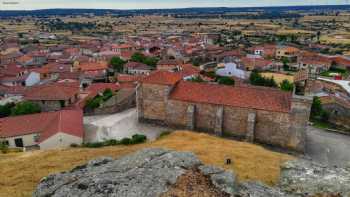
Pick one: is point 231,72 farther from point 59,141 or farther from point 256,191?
point 256,191

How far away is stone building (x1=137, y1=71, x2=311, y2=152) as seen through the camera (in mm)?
30484

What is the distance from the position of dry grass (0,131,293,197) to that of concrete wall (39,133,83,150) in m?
5.48

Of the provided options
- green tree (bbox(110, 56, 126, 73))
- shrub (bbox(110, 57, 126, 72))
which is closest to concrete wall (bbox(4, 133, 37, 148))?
green tree (bbox(110, 56, 126, 73))

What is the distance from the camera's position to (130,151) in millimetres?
25516

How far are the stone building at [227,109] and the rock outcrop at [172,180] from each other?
12239mm

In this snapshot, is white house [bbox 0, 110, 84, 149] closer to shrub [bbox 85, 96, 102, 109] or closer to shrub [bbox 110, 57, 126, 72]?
shrub [bbox 85, 96, 102, 109]

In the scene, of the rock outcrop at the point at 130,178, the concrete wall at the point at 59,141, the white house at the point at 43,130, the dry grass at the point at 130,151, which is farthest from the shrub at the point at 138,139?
the rock outcrop at the point at 130,178

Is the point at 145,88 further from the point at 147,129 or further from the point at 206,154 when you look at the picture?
the point at 206,154

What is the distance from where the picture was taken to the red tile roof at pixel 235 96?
31297 millimetres

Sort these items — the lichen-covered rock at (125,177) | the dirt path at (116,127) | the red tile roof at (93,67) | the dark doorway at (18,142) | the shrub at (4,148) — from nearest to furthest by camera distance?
1. the lichen-covered rock at (125,177)
2. the shrub at (4,148)
3. the dirt path at (116,127)
4. the dark doorway at (18,142)
5. the red tile roof at (93,67)

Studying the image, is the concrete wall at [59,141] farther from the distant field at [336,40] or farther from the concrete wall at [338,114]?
the distant field at [336,40]

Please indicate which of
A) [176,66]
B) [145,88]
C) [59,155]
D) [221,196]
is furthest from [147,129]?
[176,66]

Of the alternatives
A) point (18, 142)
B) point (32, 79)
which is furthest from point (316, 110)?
point (32, 79)

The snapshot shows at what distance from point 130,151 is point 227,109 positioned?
1214 centimetres
